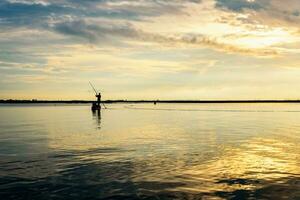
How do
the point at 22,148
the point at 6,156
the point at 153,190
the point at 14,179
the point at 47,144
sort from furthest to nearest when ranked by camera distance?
the point at 47,144 < the point at 22,148 < the point at 6,156 < the point at 14,179 < the point at 153,190

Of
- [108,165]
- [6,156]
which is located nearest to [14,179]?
[108,165]

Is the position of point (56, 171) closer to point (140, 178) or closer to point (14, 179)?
point (14, 179)

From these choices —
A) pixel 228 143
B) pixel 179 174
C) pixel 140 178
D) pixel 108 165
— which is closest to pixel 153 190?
pixel 140 178

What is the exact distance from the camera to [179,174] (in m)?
18.6

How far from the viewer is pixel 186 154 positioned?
82.1 ft

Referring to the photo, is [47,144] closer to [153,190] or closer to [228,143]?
[228,143]

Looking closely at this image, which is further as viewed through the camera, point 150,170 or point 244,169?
point 244,169

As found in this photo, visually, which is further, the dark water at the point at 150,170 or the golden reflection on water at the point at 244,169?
the golden reflection on water at the point at 244,169

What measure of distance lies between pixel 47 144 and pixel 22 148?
2.92 meters

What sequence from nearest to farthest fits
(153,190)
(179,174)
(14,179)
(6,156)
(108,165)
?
(153,190), (14,179), (179,174), (108,165), (6,156)

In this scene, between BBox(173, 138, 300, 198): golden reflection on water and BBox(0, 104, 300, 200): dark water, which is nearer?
BBox(0, 104, 300, 200): dark water

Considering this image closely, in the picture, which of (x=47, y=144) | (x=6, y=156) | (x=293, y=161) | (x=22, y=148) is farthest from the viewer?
(x=47, y=144)

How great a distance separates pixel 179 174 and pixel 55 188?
606 centimetres

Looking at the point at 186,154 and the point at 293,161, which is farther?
the point at 186,154
